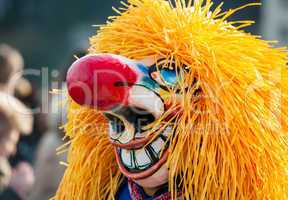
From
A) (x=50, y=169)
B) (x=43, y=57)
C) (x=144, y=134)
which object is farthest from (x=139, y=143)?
(x=43, y=57)

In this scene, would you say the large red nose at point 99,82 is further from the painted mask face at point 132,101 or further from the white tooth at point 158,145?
the white tooth at point 158,145

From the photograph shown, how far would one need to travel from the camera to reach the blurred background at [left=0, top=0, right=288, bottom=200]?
2354mm

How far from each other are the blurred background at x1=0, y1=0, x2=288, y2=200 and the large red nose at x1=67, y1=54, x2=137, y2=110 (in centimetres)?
46

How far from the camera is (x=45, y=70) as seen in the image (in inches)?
88.9

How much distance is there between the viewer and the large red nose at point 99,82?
1.48 meters

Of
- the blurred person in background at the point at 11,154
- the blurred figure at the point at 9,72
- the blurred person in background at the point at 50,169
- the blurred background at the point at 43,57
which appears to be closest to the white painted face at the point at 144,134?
the blurred background at the point at 43,57

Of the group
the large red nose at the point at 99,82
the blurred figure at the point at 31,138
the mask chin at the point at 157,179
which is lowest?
the blurred figure at the point at 31,138

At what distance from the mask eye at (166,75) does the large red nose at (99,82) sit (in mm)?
97

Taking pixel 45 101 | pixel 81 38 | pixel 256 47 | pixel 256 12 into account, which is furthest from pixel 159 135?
pixel 81 38

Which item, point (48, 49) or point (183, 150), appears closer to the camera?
point (183, 150)

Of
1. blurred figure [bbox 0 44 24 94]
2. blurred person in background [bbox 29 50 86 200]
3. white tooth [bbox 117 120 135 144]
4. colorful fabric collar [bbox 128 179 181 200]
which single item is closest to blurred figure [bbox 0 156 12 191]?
blurred person in background [bbox 29 50 86 200]

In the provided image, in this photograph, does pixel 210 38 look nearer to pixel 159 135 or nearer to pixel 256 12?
pixel 159 135

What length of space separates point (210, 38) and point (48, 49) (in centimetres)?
371

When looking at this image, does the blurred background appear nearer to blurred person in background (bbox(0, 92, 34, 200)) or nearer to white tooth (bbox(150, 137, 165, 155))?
blurred person in background (bbox(0, 92, 34, 200))
